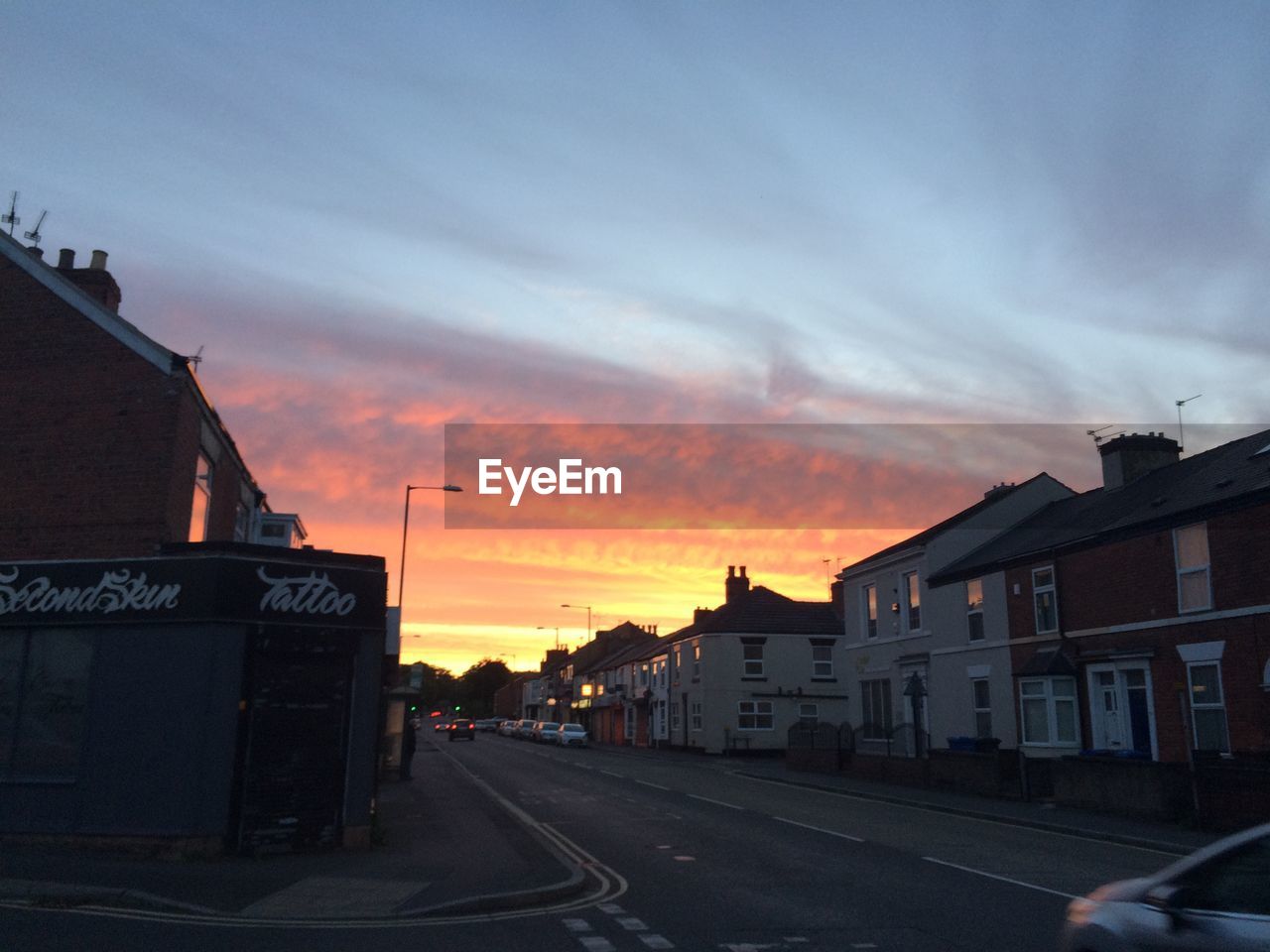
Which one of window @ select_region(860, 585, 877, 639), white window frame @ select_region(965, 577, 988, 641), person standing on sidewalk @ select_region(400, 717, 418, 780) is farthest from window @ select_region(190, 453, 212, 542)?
window @ select_region(860, 585, 877, 639)

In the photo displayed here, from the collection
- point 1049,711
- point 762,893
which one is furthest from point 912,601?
point 762,893

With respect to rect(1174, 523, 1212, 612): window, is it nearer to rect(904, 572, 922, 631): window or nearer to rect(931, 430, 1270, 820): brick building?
rect(931, 430, 1270, 820): brick building

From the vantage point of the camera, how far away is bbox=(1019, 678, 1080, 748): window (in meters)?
27.7

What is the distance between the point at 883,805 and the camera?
25266mm

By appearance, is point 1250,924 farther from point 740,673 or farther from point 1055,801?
point 740,673

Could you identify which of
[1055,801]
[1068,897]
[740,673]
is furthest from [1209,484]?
[740,673]

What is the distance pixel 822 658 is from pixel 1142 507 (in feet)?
108

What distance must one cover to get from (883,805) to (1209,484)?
10.7 metres

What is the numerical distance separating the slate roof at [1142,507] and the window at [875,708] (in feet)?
18.9

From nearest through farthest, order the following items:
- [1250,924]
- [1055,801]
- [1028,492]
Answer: [1250,924]
[1055,801]
[1028,492]

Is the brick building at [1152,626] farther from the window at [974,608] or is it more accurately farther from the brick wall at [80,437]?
the brick wall at [80,437]

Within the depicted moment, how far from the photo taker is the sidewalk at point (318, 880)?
1106 cm

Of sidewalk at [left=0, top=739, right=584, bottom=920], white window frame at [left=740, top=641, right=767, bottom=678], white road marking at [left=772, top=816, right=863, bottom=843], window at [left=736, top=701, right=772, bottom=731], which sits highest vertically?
white window frame at [left=740, top=641, right=767, bottom=678]

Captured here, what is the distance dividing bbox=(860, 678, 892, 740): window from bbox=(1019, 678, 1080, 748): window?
24.5 ft
